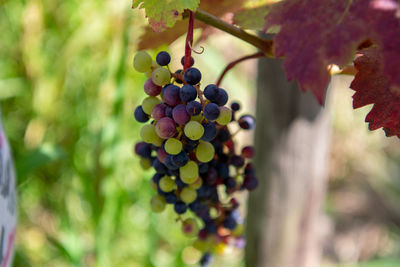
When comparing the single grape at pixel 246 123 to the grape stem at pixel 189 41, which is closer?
the grape stem at pixel 189 41

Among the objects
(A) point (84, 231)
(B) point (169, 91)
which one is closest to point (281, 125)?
(B) point (169, 91)

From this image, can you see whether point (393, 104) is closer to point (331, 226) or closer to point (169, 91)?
point (169, 91)

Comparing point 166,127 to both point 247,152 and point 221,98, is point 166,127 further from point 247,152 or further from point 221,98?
point 247,152

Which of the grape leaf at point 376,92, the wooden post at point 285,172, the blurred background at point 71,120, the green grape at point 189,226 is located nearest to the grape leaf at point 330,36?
the grape leaf at point 376,92

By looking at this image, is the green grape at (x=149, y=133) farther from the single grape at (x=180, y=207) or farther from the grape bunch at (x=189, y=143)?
the single grape at (x=180, y=207)

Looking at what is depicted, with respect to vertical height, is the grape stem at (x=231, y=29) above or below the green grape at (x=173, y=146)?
above

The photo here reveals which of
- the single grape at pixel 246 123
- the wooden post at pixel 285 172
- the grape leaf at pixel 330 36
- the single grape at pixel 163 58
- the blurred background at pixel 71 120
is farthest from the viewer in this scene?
the blurred background at pixel 71 120
